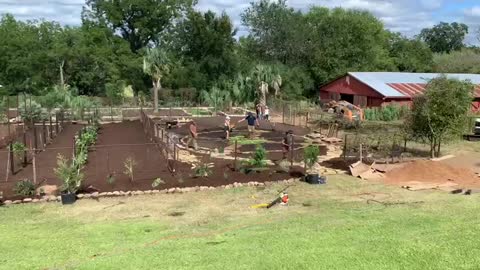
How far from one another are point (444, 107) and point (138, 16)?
6073cm

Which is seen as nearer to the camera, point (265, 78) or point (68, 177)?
point (68, 177)

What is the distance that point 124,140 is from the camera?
89.8 ft

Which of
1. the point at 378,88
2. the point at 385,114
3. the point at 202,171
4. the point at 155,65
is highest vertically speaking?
the point at 155,65

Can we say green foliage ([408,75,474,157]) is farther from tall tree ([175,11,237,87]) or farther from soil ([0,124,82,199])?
tall tree ([175,11,237,87])

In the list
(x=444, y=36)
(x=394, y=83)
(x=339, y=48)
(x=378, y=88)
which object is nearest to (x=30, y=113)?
(x=378, y=88)

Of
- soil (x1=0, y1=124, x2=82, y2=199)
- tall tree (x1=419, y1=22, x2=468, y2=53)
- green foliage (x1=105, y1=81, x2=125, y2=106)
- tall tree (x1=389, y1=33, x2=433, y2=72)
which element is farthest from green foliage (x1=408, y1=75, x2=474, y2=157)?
tall tree (x1=419, y1=22, x2=468, y2=53)

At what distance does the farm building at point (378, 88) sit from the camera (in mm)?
45469

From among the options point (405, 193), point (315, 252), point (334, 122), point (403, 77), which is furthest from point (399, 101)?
point (315, 252)

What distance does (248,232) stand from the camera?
1063cm

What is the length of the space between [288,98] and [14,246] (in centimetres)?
4771

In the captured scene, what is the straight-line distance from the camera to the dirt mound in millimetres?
18188

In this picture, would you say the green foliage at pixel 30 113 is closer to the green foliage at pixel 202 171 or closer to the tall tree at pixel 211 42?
the green foliage at pixel 202 171

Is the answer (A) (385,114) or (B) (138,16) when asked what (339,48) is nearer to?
(A) (385,114)

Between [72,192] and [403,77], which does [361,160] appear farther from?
[403,77]
